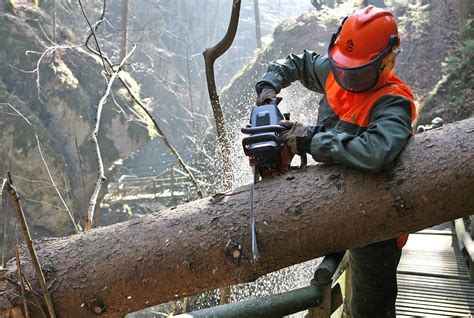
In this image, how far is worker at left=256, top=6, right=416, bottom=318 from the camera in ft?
6.70

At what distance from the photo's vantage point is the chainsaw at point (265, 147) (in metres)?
2.15

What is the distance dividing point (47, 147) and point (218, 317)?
14.0 meters

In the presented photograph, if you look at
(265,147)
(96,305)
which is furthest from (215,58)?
(96,305)

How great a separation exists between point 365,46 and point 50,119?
47.1 ft

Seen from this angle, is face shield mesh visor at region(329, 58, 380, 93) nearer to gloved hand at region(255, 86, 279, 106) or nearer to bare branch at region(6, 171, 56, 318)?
gloved hand at region(255, 86, 279, 106)

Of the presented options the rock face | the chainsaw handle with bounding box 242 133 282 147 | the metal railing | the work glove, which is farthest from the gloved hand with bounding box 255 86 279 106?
the rock face

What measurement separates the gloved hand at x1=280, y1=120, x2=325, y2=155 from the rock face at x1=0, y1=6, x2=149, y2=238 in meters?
12.3

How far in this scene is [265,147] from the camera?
7.02 ft

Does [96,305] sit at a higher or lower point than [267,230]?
lower

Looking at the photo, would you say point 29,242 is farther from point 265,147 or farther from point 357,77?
point 357,77

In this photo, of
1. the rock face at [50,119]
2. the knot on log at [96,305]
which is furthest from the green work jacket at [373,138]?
the rock face at [50,119]

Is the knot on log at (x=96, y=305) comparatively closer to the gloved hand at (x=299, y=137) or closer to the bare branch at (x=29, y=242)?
the bare branch at (x=29, y=242)

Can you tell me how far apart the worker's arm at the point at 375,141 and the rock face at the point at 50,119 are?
1243 centimetres

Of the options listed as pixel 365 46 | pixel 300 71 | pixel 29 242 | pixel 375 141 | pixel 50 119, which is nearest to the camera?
pixel 29 242
